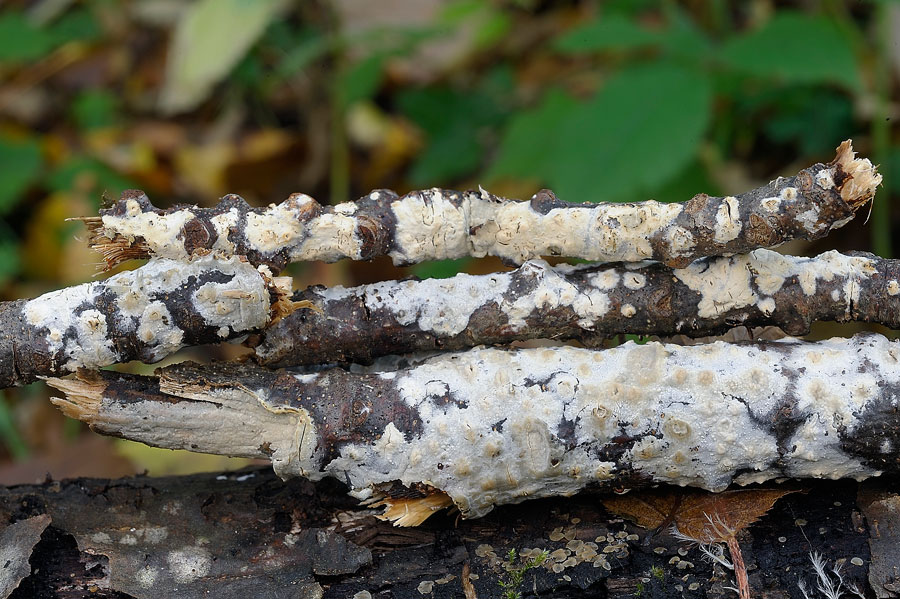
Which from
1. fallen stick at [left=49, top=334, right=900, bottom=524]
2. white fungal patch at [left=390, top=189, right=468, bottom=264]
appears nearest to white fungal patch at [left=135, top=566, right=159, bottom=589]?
fallen stick at [left=49, top=334, right=900, bottom=524]

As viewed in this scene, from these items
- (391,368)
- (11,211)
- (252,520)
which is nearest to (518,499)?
(391,368)

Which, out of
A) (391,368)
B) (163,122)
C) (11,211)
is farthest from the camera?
(163,122)

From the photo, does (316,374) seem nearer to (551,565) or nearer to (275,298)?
(275,298)

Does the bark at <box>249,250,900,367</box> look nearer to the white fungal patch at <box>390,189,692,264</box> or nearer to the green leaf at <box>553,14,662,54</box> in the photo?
the white fungal patch at <box>390,189,692,264</box>

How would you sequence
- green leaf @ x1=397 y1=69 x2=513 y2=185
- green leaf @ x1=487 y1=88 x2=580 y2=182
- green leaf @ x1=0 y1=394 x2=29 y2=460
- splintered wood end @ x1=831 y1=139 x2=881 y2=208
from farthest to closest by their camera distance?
green leaf @ x1=397 y1=69 x2=513 y2=185 → green leaf @ x1=0 y1=394 x2=29 y2=460 → green leaf @ x1=487 y1=88 x2=580 y2=182 → splintered wood end @ x1=831 y1=139 x2=881 y2=208

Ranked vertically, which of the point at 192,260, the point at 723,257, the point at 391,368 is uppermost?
the point at 192,260

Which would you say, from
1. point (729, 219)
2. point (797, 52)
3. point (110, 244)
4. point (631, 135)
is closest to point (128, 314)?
point (110, 244)
